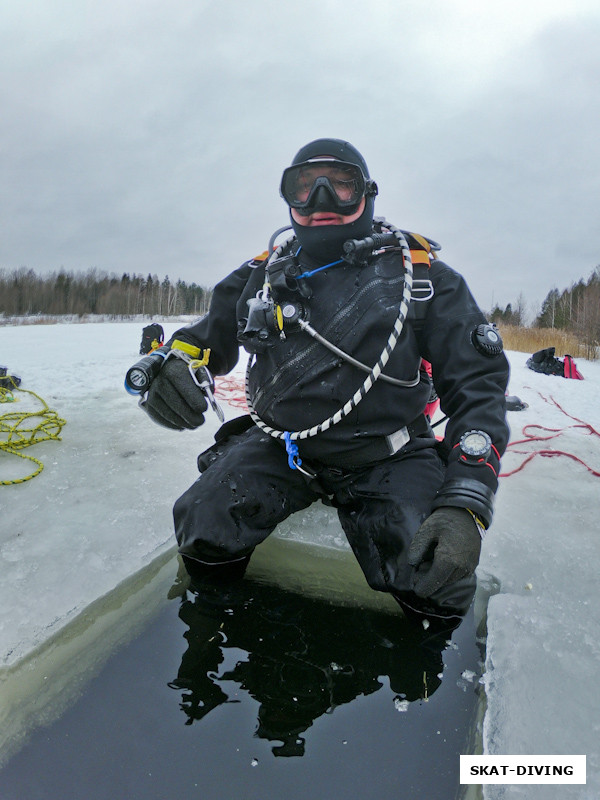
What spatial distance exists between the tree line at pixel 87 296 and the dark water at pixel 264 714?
4920 cm

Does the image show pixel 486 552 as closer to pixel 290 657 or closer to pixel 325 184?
pixel 290 657

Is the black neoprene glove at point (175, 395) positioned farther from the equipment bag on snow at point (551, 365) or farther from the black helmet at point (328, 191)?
the equipment bag on snow at point (551, 365)

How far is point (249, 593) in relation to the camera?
1.76 metres

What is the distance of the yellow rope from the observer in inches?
116

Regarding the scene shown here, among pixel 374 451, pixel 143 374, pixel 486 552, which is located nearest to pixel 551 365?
pixel 486 552

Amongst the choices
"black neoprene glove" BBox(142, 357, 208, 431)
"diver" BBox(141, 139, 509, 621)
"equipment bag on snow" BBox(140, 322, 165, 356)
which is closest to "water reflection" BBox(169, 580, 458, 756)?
"diver" BBox(141, 139, 509, 621)

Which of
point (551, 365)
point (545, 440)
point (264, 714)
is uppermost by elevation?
point (551, 365)

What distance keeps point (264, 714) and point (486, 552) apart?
3.83 ft

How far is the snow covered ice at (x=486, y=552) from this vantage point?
1276 millimetres

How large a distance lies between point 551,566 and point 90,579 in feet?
5.81

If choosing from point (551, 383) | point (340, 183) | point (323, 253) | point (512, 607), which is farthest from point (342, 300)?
point (551, 383)

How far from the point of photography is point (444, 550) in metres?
1.44

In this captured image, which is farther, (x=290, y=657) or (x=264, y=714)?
(x=290, y=657)

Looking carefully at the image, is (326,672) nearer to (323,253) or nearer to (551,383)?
(323,253)
